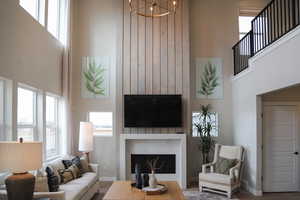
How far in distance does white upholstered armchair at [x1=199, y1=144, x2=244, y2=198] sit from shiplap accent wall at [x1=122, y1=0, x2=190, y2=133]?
1289mm

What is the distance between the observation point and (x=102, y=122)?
748 cm

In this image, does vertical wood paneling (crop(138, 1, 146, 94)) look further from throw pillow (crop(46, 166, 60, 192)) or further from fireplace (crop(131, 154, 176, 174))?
throw pillow (crop(46, 166, 60, 192))

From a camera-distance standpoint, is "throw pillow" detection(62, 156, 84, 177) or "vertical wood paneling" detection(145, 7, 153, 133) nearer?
"throw pillow" detection(62, 156, 84, 177)

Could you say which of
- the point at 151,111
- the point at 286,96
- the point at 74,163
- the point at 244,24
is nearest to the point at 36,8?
the point at 74,163

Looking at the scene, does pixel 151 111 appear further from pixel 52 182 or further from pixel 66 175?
pixel 52 182

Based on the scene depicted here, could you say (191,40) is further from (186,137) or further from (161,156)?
(161,156)

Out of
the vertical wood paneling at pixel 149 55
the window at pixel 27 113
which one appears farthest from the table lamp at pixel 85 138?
the vertical wood paneling at pixel 149 55

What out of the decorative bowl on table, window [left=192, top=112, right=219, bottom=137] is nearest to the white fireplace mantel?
window [left=192, top=112, right=219, bottom=137]

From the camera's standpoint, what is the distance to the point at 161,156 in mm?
7109

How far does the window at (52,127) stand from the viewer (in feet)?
20.1

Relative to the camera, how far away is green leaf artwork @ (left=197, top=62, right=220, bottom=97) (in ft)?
24.8

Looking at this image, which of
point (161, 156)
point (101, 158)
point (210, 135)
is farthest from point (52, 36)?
point (210, 135)

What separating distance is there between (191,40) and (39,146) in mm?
5566

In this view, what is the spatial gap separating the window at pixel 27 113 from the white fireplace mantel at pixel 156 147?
226 centimetres
